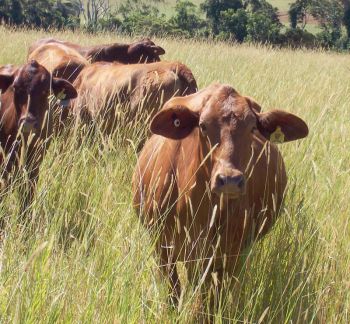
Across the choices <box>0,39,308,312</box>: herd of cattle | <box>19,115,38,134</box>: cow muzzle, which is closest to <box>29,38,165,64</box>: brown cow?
<box>19,115,38,134</box>: cow muzzle

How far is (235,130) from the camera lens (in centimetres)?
304

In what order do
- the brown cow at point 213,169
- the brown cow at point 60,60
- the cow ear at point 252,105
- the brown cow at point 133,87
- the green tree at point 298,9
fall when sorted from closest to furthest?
1. the brown cow at point 213,169
2. the cow ear at point 252,105
3. the brown cow at point 133,87
4. the brown cow at point 60,60
5. the green tree at point 298,9

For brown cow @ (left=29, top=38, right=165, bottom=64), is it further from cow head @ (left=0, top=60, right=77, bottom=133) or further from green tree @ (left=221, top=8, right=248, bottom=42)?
green tree @ (left=221, top=8, right=248, bottom=42)

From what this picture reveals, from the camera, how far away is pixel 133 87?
6348 mm

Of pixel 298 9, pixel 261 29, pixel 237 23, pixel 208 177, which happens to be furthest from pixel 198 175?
pixel 298 9

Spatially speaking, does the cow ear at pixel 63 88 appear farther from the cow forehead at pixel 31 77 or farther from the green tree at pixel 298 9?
the green tree at pixel 298 9

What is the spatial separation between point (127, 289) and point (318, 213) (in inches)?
55.9

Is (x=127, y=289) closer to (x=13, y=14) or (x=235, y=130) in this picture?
(x=235, y=130)

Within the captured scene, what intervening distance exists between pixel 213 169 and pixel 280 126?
0.55m

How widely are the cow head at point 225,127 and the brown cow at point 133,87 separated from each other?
2.45 meters

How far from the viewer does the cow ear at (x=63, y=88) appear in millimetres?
5176

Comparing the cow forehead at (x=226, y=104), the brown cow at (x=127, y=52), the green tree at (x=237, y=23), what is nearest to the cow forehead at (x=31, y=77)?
the cow forehead at (x=226, y=104)

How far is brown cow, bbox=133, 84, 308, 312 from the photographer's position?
304 centimetres

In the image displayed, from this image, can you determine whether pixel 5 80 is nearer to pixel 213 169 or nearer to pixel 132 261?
pixel 213 169
